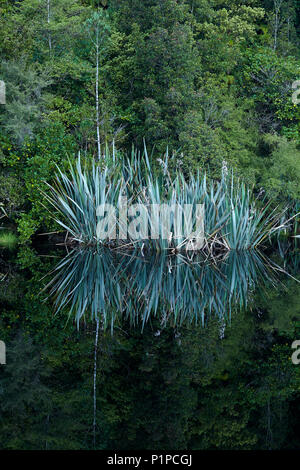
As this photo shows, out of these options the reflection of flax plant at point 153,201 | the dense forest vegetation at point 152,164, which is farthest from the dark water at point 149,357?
the reflection of flax plant at point 153,201

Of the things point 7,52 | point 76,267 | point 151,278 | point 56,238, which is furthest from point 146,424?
point 7,52

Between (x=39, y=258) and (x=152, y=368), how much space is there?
594 cm

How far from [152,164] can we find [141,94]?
2357 mm

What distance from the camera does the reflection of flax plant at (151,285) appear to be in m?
7.70

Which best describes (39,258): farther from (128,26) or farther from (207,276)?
(128,26)

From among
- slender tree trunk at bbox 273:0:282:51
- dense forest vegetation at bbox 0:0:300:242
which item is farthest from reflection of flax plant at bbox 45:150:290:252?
slender tree trunk at bbox 273:0:282:51

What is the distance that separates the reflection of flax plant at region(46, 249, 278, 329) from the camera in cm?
770

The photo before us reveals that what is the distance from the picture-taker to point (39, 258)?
37.1ft

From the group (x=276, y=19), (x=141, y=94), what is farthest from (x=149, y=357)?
(x=276, y=19)

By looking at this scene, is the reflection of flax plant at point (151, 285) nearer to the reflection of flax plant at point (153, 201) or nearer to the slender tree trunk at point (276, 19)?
the reflection of flax plant at point (153, 201)

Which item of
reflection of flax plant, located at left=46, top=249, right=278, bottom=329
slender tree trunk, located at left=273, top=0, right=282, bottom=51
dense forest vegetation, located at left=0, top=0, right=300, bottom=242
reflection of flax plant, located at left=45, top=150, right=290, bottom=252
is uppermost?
slender tree trunk, located at left=273, top=0, right=282, bottom=51

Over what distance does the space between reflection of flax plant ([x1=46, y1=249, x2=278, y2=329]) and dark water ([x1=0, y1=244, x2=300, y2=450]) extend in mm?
27

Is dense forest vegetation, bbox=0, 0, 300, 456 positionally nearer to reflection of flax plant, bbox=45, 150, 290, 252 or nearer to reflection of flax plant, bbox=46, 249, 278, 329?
reflection of flax plant, bbox=46, 249, 278, 329

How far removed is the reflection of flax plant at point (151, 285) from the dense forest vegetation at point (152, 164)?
277 millimetres
